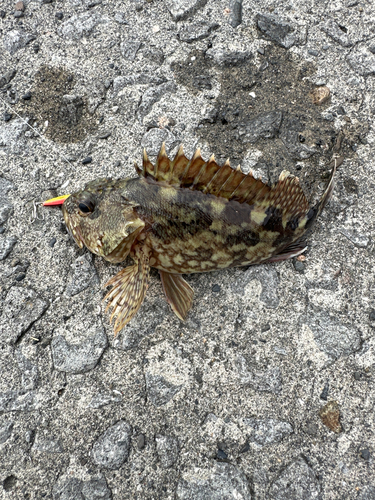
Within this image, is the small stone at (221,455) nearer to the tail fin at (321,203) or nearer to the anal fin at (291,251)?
the anal fin at (291,251)

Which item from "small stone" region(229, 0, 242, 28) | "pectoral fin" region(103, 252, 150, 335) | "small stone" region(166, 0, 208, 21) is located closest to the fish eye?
"pectoral fin" region(103, 252, 150, 335)

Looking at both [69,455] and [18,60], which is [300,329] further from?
[18,60]

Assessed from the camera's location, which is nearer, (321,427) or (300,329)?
(321,427)

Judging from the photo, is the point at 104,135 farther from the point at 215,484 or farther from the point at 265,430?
the point at 215,484

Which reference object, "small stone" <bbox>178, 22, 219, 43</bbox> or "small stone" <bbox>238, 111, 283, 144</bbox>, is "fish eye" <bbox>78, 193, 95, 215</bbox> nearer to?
"small stone" <bbox>238, 111, 283, 144</bbox>

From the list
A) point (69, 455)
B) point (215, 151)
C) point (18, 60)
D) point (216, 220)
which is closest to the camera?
point (69, 455)

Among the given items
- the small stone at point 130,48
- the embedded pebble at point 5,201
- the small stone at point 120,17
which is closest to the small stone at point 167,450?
the embedded pebble at point 5,201

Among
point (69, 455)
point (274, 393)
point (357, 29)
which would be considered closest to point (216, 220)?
point (274, 393)
